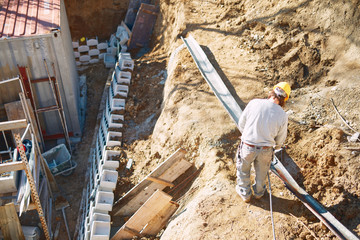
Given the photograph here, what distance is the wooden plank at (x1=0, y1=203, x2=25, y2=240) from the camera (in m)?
6.49

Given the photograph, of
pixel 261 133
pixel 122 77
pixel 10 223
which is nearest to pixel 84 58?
pixel 122 77

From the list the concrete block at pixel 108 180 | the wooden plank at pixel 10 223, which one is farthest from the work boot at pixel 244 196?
the wooden plank at pixel 10 223

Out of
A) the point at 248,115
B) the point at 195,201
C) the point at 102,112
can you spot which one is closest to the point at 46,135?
the point at 102,112

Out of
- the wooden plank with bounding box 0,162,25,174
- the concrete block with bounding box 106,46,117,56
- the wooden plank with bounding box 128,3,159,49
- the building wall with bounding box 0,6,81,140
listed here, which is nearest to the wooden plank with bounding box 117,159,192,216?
the wooden plank with bounding box 0,162,25,174

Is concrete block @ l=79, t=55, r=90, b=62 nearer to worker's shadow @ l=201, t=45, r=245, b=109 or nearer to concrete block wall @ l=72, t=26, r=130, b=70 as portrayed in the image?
concrete block wall @ l=72, t=26, r=130, b=70

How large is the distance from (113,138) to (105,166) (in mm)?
1008

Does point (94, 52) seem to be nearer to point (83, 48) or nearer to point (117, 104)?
point (83, 48)

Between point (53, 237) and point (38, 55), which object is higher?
point (38, 55)

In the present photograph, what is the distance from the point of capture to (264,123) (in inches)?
203

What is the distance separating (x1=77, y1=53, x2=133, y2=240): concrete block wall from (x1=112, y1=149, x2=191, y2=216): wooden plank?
227 mm

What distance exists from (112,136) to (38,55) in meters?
2.56

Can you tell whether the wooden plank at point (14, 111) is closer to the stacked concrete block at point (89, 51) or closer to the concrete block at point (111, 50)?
the stacked concrete block at point (89, 51)

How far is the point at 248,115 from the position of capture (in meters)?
5.38

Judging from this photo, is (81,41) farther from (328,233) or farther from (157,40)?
(328,233)
